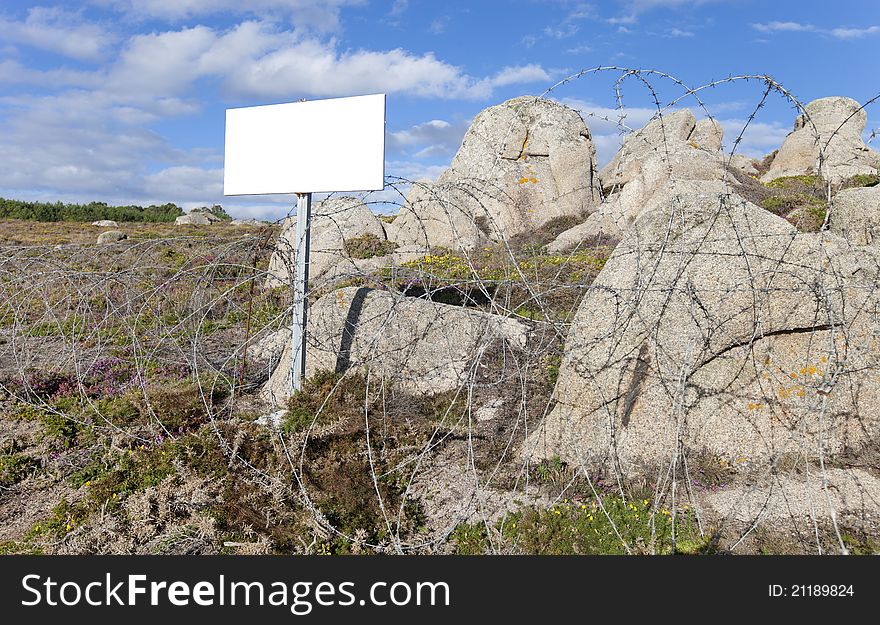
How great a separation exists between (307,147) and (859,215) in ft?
40.2

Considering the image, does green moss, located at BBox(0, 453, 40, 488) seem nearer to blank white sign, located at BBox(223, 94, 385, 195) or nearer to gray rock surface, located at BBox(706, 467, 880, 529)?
blank white sign, located at BBox(223, 94, 385, 195)

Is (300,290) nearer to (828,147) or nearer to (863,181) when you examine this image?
(863,181)

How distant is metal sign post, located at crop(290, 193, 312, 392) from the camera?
25.1 ft

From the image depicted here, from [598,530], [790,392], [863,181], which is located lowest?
[598,530]

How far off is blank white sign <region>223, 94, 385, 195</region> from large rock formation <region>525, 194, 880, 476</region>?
10.9 ft

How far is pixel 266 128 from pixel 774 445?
23.1 feet

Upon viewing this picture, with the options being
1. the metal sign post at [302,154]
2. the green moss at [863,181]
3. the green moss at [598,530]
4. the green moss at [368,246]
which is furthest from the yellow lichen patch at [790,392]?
the green moss at [863,181]

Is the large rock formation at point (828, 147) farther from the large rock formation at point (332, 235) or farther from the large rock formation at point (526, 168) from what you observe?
the large rock formation at point (332, 235)

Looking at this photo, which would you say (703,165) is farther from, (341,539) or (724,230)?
(341,539)

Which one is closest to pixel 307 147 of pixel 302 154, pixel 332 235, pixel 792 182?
pixel 302 154

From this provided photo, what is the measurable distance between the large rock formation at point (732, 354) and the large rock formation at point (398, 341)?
206cm

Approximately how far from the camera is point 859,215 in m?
13.2

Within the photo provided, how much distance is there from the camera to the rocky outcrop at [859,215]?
38.7 ft

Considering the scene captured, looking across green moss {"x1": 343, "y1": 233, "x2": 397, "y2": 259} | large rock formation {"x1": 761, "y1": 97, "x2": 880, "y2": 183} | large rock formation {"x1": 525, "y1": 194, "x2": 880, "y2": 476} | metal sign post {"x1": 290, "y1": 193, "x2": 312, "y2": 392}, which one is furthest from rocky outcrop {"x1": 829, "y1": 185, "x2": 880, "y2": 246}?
large rock formation {"x1": 761, "y1": 97, "x2": 880, "y2": 183}
